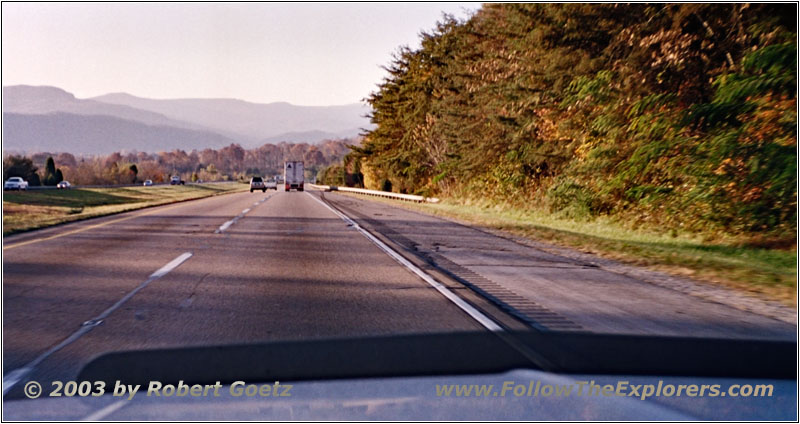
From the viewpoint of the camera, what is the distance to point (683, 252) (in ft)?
41.9

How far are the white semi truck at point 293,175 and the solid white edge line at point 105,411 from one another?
66.8 metres

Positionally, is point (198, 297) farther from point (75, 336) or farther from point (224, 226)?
point (224, 226)

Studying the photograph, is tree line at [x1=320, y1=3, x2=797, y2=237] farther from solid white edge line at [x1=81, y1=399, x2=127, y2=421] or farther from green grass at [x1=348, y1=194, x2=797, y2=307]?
solid white edge line at [x1=81, y1=399, x2=127, y2=421]

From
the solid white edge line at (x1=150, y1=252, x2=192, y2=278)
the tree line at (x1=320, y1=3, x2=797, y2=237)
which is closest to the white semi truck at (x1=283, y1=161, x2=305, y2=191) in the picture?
the tree line at (x1=320, y1=3, x2=797, y2=237)

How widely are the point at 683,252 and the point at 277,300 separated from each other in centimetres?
906

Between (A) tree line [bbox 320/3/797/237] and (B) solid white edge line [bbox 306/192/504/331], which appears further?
(A) tree line [bbox 320/3/797/237]

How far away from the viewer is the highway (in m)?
5.64

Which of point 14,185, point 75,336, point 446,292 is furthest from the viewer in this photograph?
point 14,185

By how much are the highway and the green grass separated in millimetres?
1524

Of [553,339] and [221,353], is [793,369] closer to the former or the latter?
[553,339]

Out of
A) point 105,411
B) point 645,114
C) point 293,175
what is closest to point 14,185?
point 293,175

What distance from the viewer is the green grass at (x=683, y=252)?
930cm

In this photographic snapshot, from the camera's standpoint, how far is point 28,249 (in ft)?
40.4

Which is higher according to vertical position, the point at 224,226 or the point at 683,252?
the point at 683,252
